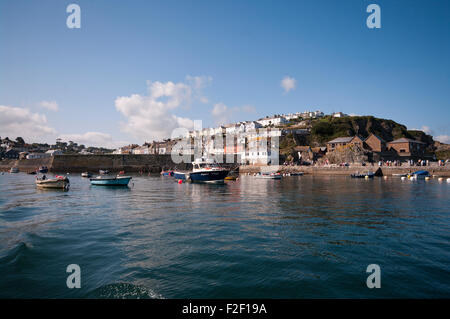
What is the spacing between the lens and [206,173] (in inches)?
1613

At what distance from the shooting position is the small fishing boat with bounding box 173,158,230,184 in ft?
134

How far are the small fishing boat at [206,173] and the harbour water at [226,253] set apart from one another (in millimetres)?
24302

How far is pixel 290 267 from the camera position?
Result: 25.4 ft

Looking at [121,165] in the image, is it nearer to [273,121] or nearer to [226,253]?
[273,121]

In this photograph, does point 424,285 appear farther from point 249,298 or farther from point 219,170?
point 219,170

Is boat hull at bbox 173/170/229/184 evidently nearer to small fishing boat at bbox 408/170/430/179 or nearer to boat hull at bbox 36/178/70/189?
boat hull at bbox 36/178/70/189

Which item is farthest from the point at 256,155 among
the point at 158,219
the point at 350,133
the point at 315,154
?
the point at 158,219

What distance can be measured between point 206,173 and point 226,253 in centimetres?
3215

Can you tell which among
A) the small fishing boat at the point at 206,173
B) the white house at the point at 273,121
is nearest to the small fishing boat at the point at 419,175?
the small fishing boat at the point at 206,173

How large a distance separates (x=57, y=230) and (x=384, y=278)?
1335 cm

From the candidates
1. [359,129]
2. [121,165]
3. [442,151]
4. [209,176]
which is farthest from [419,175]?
[121,165]

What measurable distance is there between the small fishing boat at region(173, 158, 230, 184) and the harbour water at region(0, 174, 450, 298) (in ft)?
79.7
